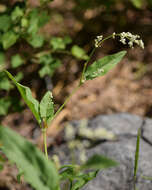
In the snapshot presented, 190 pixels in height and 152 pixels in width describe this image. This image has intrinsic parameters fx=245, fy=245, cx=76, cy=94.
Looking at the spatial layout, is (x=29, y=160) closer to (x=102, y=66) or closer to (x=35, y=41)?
(x=102, y=66)

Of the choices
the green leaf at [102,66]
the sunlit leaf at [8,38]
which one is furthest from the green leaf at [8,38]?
the green leaf at [102,66]

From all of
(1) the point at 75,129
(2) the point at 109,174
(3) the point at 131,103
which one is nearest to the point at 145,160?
(2) the point at 109,174

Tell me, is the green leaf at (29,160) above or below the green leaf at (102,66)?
below

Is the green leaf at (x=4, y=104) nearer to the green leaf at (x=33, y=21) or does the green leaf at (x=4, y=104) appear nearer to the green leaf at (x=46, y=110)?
the green leaf at (x=33, y=21)

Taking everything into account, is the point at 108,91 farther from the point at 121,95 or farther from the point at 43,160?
the point at 43,160

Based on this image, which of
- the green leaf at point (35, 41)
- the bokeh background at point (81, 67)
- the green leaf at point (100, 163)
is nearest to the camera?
the green leaf at point (100, 163)

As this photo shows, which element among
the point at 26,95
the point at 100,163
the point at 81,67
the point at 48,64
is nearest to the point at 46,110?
the point at 26,95
